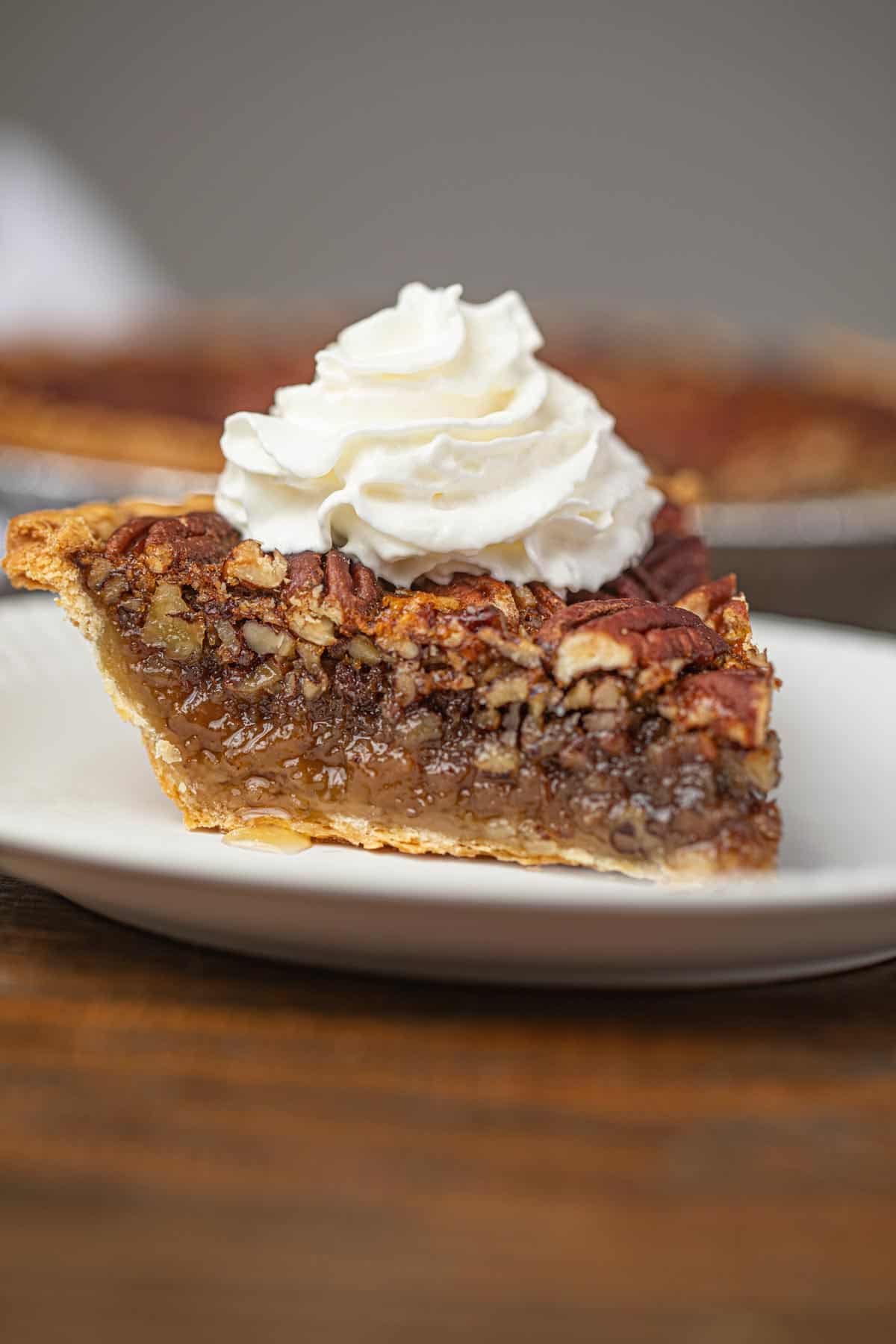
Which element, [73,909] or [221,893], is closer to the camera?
[221,893]

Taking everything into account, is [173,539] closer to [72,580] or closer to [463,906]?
[72,580]

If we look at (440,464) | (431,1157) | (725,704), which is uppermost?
(440,464)

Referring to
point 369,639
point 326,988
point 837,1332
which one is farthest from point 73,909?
point 837,1332

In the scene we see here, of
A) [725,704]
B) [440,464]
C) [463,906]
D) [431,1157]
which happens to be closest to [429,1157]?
[431,1157]

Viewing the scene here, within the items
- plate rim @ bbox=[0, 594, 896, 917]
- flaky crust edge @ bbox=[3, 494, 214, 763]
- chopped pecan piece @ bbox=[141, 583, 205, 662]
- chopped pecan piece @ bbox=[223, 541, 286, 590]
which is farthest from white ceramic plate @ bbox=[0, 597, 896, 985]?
chopped pecan piece @ bbox=[223, 541, 286, 590]

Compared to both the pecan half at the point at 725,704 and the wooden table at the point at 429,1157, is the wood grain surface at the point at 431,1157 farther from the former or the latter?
the pecan half at the point at 725,704

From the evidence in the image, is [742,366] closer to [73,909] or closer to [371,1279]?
[73,909]
